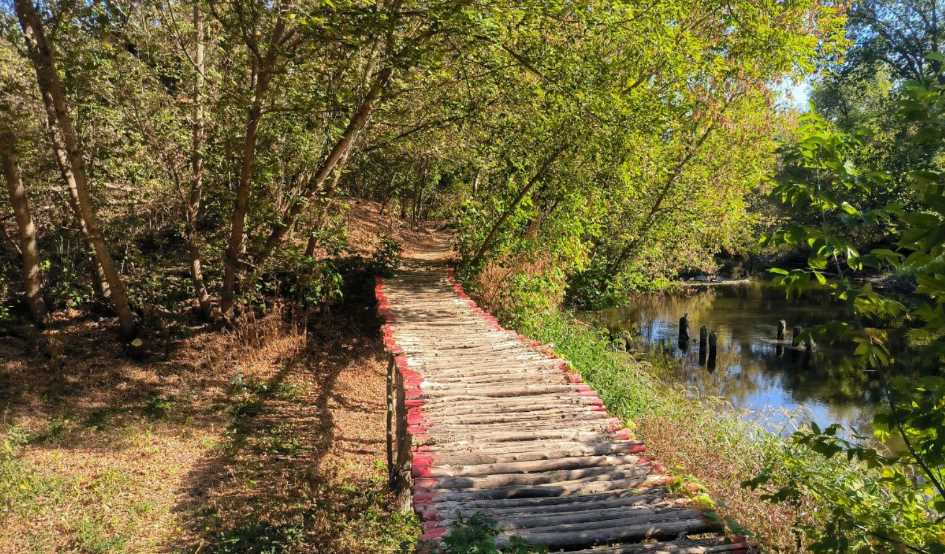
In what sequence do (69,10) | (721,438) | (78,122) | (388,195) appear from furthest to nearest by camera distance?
(388,195), (78,122), (721,438), (69,10)

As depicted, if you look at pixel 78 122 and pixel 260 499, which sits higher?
pixel 78 122

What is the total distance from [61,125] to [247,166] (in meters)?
2.35

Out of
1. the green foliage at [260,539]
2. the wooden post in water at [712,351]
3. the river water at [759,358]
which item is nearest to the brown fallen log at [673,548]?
the green foliage at [260,539]

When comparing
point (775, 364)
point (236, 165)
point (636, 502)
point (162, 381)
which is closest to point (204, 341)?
point (162, 381)

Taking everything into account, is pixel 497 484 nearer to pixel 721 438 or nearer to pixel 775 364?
pixel 721 438

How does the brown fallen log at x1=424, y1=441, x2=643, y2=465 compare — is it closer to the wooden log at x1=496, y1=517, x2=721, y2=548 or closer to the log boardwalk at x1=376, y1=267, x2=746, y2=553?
the log boardwalk at x1=376, y1=267, x2=746, y2=553

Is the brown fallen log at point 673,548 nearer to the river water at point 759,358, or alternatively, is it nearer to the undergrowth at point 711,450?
the undergrowth at point 711,450

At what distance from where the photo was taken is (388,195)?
23891mm

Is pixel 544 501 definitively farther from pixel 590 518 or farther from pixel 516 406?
pixel 516 406

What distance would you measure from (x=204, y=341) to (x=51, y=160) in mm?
3958

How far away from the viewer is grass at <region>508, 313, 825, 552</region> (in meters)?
5.40

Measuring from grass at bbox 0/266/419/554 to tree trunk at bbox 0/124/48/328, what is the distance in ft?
2.01

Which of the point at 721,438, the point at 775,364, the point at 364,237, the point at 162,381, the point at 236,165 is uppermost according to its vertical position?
the point at 236,165

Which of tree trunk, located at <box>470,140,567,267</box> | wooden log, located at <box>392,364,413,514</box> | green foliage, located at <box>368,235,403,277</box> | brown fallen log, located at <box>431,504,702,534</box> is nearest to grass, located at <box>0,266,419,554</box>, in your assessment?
wooden log, located at <box>392,364,413,514</box>
